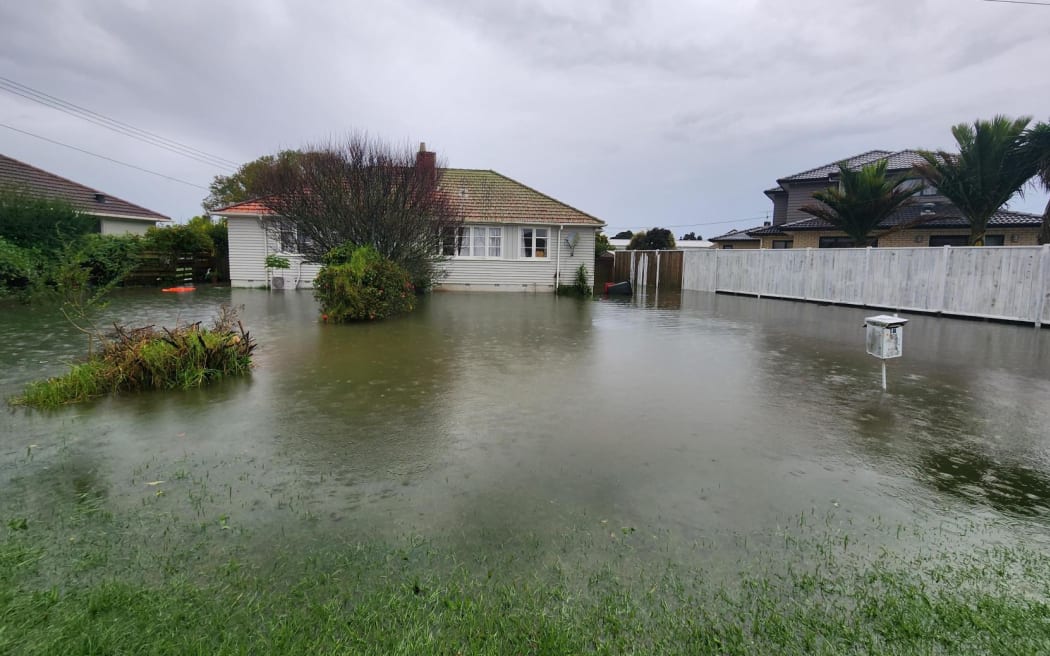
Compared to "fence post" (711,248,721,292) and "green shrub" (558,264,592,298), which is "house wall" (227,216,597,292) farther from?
"fence post" (711,248,721,292)

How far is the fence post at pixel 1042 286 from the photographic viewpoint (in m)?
12.0

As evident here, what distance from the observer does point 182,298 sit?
17.4 m

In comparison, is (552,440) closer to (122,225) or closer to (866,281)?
(866,281)

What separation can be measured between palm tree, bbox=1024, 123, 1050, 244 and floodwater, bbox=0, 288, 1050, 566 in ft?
51.9

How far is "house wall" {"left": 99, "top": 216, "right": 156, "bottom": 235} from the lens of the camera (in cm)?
2714

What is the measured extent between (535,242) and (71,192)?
22.9m

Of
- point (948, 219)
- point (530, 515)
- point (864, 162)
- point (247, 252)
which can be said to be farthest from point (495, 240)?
point (864, 162)

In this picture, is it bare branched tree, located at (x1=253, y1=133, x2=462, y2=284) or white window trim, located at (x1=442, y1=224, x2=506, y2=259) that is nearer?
bare branched tree, located at (x1=253, y1=133, x2=462, y2=284)

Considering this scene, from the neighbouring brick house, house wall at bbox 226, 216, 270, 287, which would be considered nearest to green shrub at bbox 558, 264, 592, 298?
house wall at bbox 226, 216, 270, 287

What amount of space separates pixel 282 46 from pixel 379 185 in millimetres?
5072

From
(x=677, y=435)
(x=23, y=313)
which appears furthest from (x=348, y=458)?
(x=23, y=313)

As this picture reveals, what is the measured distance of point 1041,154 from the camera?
806 inches

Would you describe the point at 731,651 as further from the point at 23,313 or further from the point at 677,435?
the point at 23,313

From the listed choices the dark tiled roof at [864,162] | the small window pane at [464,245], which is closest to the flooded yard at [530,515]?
the small window pane at [464,245]
